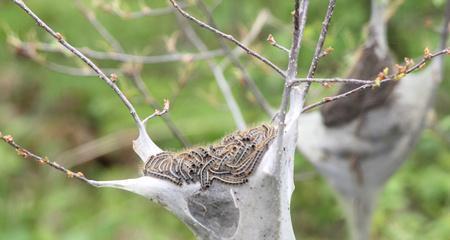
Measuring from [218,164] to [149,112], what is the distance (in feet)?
12.1

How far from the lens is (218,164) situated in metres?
2.31

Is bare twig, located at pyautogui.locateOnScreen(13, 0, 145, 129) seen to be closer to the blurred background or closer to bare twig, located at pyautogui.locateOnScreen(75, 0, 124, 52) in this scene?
the blurred background

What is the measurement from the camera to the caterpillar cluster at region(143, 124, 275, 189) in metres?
2.30

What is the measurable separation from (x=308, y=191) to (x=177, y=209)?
3.48 meters

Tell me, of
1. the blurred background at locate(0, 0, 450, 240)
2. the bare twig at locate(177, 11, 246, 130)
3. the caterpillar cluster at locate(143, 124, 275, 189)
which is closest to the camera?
the caterpillar cluster at locate(143, 124, 275, 189)

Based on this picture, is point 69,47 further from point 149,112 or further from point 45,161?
point 149,112

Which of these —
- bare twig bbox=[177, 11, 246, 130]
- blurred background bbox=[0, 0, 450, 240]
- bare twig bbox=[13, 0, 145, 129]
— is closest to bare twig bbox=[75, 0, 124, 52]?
blurred background bbox=[0, 0, 450, 240]

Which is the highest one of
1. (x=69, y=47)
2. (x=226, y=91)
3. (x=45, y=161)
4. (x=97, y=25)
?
(x=97, y=25)

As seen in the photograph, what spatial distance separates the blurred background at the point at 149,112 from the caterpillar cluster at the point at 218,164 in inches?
53.8

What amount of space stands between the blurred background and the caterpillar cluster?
4.49 feet

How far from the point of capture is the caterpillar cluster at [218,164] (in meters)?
2.30

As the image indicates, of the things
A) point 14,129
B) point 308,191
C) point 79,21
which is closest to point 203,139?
point 308,191

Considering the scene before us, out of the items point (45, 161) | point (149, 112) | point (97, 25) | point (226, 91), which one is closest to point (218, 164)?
point (45, 161)

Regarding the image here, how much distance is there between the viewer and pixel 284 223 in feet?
7.83
